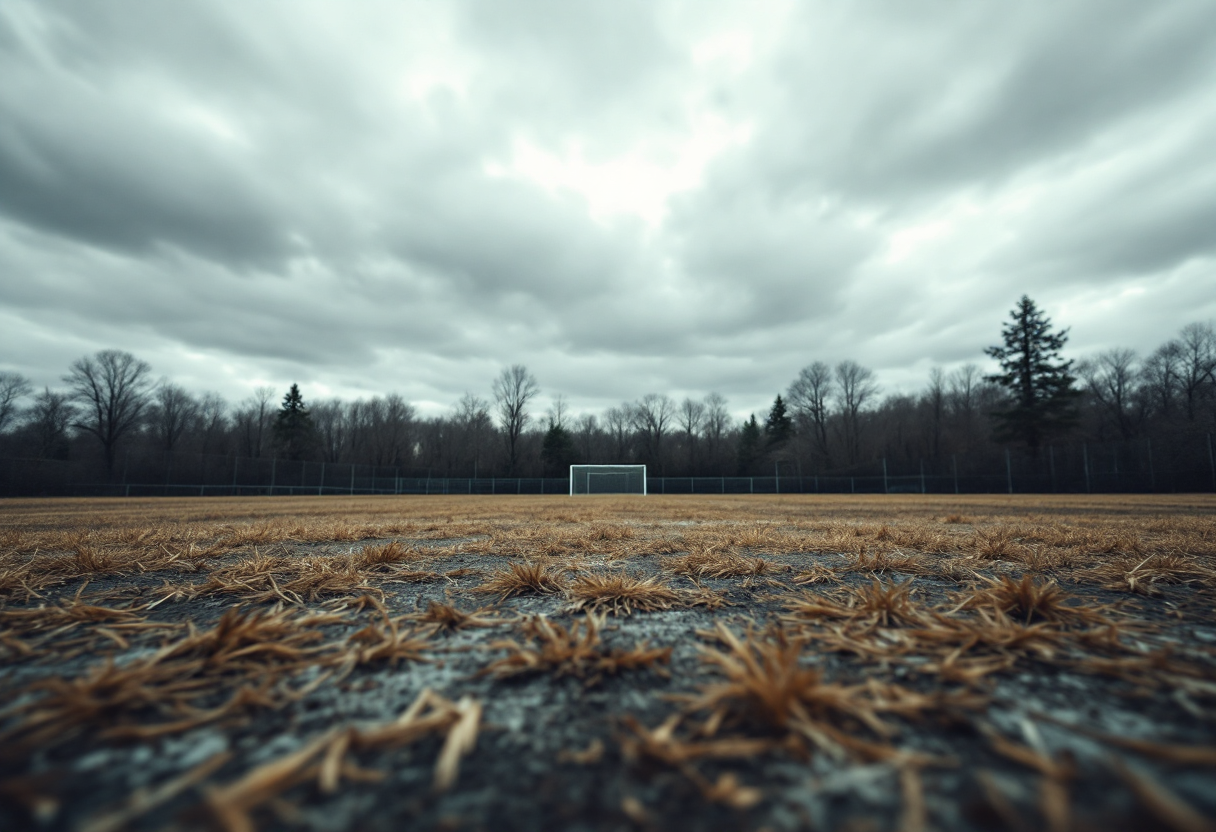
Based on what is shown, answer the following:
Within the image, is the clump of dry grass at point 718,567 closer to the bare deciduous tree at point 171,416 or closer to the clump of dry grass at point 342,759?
the clump of dry grass at point 342,759

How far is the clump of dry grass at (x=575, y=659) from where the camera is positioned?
0.90 m

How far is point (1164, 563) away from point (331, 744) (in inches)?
112

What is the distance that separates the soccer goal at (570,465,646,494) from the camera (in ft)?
107

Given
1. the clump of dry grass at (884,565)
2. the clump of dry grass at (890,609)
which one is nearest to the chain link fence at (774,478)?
the clump of dry grass at (884,565)

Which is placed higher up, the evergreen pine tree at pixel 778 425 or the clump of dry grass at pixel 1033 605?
the evergreen pine tree at pixel 778 425

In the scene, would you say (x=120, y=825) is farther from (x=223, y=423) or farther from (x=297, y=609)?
(x=223, y=423)

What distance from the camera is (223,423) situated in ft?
144

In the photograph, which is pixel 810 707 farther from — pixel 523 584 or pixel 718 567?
pixel 718 567

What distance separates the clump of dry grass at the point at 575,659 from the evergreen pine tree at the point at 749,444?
1670 inches

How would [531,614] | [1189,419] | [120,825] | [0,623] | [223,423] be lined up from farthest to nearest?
[223,423] → [1189,419] → [531,614] → [0,623] → [120,825]

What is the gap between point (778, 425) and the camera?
145ft

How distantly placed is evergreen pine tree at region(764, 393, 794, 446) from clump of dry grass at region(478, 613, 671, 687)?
1774 inches

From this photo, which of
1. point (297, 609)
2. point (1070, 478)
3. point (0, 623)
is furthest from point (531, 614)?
point (1070, 478)

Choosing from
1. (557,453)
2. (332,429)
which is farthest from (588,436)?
(332,429)
